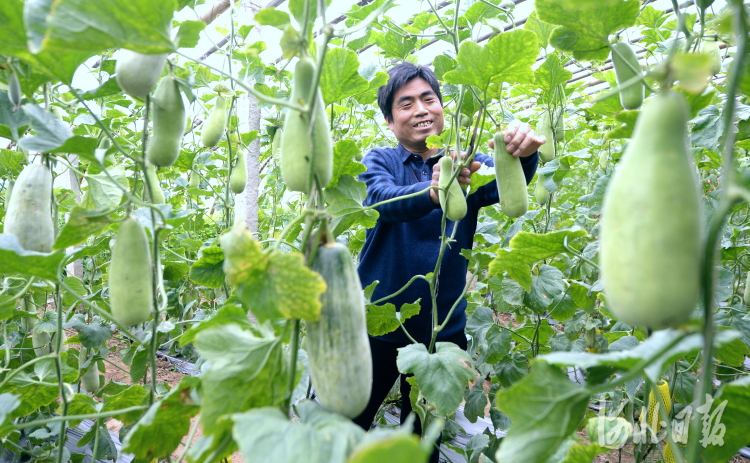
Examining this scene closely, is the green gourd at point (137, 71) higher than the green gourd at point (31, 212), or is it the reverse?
the green gourd at point (137, 71)

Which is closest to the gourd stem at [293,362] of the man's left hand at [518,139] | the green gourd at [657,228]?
the green gourd at [657,228]

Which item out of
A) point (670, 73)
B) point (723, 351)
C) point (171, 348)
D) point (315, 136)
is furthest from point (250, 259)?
point (171, 348)

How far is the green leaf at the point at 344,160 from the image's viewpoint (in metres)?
1.02

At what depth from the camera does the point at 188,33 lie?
0.71m

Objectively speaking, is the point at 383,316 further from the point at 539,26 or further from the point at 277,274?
the point at 539,26

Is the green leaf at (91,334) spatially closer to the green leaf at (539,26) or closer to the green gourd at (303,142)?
the green gourd at (303,142)

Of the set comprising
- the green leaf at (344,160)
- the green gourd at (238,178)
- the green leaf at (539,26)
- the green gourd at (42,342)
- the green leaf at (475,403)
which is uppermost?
the green leaf at (539,26)

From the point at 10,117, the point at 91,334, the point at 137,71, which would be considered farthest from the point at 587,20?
the point at 91,334

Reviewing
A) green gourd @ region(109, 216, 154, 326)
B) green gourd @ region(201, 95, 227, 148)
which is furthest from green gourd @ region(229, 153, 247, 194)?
green gourd @ region(109, 216, 154, 326)

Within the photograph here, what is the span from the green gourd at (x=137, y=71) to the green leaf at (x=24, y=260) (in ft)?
1.07

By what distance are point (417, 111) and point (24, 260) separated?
1.46 metres

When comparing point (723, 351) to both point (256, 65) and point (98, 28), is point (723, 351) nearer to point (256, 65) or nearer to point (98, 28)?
point (98, 28)

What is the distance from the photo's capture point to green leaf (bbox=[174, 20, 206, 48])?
0.69m

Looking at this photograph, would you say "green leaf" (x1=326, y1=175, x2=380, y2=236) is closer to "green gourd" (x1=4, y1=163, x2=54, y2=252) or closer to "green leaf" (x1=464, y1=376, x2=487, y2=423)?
"green gourd" (x1=4, y1=163, x2=54, y2=252)
